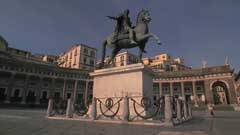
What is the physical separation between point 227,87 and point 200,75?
8.10m

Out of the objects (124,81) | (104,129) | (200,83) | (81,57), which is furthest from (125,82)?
(81,57)

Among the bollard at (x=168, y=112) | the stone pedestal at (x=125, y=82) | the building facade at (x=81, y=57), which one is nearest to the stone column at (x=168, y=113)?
the bollard at (x=168, y=112)

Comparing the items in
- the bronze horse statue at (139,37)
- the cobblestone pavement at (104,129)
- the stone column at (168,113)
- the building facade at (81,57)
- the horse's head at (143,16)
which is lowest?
the cobblestone pavement at (104,129)

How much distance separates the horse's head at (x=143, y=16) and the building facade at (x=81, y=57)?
2299 inches

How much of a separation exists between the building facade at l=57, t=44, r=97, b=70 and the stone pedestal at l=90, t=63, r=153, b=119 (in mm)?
58048

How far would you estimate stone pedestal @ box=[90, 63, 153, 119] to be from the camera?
7.71 meters

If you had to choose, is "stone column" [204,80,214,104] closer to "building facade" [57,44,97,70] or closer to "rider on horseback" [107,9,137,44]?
"building facade" [57,44,97,70]

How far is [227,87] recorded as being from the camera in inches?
1812

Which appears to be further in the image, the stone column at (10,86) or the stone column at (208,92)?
the stone column at (208,92)

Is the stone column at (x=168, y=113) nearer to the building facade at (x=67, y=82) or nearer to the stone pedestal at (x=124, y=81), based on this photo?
the stone pedestal at (x=124, y=81)

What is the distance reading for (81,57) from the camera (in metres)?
65.4

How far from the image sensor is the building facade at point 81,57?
6538 centimetres

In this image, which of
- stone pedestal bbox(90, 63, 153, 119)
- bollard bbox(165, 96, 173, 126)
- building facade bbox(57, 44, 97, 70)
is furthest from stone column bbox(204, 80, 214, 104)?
bollard bbox(165, 96, 173, 126)

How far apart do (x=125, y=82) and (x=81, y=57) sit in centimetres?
5986
